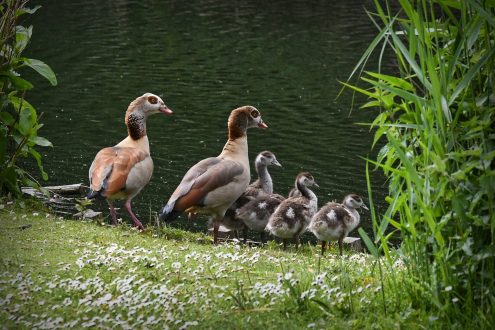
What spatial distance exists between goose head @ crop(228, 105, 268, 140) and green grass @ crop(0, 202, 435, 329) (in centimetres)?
357

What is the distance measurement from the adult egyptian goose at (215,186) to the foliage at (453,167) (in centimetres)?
608

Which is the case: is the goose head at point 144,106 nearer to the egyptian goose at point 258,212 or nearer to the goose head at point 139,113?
the goose head at point 139,113

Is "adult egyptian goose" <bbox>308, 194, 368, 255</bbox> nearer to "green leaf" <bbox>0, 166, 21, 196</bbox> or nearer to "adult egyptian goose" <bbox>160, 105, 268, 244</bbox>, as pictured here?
"adult egyptian goose" <bbox>160, 105, 268, 244</bbox>

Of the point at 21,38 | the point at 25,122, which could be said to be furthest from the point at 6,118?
the point at 21,38

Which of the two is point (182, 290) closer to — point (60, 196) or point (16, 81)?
point (16, 81)

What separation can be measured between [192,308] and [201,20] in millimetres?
37515

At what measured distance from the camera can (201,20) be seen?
4400 centimetres

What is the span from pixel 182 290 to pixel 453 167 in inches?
99.3

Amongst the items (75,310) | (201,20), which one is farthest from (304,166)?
(201,20)

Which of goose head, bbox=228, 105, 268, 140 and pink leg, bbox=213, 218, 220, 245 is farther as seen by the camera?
goose head, bbox=228, 105, 268, 140

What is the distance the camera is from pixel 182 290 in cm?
791

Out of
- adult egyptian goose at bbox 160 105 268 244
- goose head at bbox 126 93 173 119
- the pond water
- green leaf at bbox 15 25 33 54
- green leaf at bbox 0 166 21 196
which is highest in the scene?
green leaf at bbox 15 25 33 54

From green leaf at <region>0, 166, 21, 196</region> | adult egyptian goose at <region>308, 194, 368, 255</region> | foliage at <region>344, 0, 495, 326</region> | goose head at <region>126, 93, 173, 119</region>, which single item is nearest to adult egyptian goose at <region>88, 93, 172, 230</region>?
goose head at <region>126, 93, 173, 119</region>

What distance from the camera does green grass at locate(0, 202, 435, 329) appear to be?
23.1 ft
